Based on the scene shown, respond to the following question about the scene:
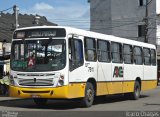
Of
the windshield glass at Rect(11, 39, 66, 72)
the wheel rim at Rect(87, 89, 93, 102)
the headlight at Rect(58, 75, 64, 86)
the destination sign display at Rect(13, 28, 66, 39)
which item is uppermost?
the destination sign display at Rect(13, 28, 66, 39)

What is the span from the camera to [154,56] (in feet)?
89.7

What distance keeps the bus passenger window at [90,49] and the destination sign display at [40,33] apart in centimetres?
141

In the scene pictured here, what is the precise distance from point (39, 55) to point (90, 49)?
2401 millimetres

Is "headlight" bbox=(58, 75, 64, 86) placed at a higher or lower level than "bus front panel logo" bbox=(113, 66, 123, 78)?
lower

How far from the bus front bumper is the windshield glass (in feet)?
2.47

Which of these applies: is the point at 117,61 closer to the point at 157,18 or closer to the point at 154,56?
the point at 154,56

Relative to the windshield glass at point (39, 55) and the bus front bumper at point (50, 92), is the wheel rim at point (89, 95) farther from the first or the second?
the windshield glass at point (39, 55)

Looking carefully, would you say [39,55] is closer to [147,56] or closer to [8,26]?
[147,56]

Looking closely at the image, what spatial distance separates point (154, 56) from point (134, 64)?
3875 millimetres

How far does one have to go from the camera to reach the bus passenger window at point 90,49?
18.7 meters

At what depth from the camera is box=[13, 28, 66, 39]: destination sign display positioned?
58.4ft

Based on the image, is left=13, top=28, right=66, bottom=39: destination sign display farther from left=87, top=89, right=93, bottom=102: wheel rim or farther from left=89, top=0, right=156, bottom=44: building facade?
left=89, top=0, right=156, bottom=44: building facade

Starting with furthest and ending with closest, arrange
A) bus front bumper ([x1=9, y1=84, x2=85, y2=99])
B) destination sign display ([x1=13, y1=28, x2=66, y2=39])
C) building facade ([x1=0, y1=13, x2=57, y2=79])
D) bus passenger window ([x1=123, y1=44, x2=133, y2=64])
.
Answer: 1. building facade ([x1=0, y1=13, x2=57, y2=79])
2. bus passenger window ([x1=123, y1=44, x2=133, y2=64])
3. destination sign display ([x1=13, y1=28, x2=66, y2=39])
4. bus front bumper ([x1=9, y1=84, x2=85, y2=99])

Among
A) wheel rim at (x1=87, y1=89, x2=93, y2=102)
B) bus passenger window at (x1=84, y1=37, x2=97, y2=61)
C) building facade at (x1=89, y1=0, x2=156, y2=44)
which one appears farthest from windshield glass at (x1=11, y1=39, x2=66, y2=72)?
building facade at (x1=89, y1=0, x2=156, y2=44)
